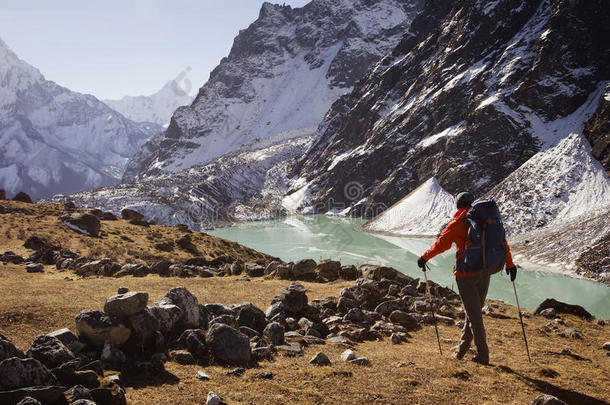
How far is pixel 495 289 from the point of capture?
41906mm

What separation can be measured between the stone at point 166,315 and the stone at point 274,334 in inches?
75.5

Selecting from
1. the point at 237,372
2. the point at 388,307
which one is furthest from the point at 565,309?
the point at 237,372

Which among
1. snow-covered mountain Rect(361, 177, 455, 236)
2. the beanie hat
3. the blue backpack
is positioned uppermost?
the beanie hat

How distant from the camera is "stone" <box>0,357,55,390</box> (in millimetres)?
5305

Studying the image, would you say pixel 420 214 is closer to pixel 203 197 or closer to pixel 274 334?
pixel 274 334

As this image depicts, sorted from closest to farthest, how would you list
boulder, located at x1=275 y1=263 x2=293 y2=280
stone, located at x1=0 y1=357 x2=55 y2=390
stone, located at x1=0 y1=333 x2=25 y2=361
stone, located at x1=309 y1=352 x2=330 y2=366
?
stone, located at x1=0 y1=357 x2=55 y2=390 → stone, located at x1=0 y1=333 x2=25 y2=361 → stone, located at x1=309 y1=352 x2=330 y2=366 → boulder, located at x1=275 y1=263 x2=293 y2=280

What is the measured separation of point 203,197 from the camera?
153 metres

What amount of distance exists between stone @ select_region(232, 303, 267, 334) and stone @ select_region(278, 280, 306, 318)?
1.98 meters

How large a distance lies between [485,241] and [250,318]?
215 inches

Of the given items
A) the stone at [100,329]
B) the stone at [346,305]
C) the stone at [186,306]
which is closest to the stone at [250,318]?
the stone at [186,306]

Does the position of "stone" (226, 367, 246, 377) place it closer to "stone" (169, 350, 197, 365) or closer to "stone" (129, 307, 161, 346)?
"stone" (169, 350, 197, 365)

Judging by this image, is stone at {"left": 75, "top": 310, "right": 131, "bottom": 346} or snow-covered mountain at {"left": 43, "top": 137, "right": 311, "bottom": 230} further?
snow-covered mountain at {"left": 43, "top": 137, "right": 311, "bottom": 230}

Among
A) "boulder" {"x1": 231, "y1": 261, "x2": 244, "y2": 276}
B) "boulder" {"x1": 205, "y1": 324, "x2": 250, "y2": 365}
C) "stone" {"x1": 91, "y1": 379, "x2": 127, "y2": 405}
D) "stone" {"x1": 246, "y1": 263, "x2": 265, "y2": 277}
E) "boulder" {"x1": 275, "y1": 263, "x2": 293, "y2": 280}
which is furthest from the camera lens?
"boulder" {"x1": 231, "y1": 261, "x2": 244, "y2": 276}

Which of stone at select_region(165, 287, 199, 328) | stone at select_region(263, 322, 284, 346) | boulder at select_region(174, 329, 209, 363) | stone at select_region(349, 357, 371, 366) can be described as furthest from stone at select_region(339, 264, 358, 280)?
boulder at select_region(174, 329, 209, 363)
